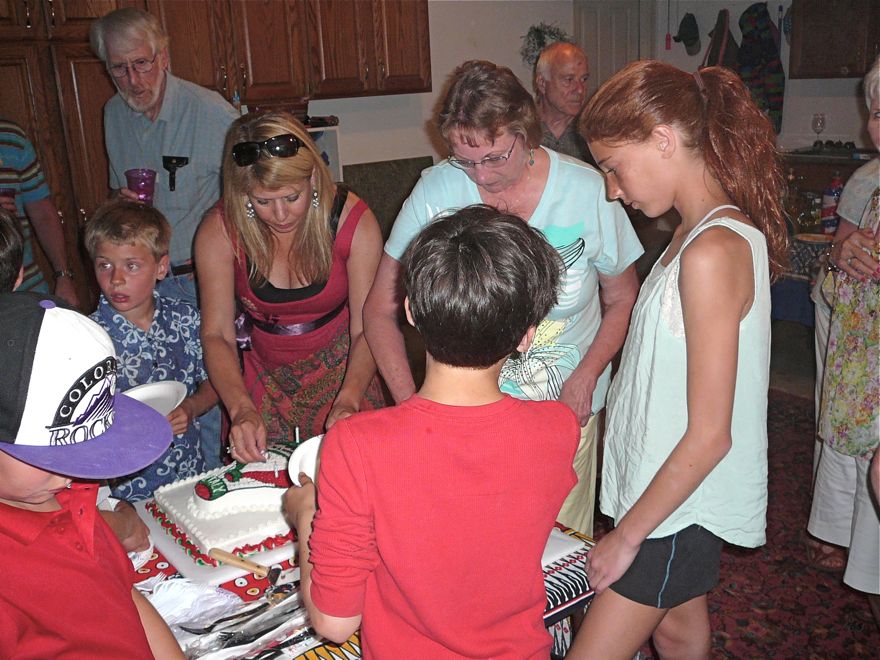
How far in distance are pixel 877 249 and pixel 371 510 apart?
1714 millimetres

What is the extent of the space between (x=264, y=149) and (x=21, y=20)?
209 centimetres

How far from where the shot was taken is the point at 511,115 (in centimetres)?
156

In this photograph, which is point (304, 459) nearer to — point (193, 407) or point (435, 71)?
point (193, 407)

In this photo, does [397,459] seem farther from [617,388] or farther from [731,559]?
[731,559]

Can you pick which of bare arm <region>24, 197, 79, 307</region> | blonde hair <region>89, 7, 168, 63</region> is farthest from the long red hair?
bare arm <region>24, 197, 79, 307</region>

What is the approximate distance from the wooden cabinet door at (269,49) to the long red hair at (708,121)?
3049 mm

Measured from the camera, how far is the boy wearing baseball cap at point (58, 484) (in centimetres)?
→ 87

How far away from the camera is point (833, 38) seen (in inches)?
221

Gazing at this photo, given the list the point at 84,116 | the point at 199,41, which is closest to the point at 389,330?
the point at 84,116

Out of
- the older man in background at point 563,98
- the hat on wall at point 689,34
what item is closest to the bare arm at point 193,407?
the older man in background at point 563,98

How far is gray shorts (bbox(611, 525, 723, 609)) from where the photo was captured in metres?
1.32

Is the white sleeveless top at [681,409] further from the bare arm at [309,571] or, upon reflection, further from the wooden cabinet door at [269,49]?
the wooden cabinet door at [269,49]

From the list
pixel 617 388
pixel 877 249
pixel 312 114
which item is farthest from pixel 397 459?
pixel 312 114

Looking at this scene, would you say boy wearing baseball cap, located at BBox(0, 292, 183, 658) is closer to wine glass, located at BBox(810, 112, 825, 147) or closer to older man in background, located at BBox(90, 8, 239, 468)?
older man in background, located at BBox(90, 8, 239, 468)
